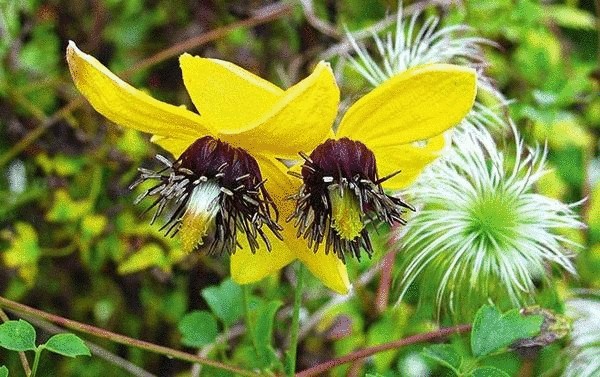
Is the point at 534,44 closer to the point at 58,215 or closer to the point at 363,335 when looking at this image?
the point at 363,335

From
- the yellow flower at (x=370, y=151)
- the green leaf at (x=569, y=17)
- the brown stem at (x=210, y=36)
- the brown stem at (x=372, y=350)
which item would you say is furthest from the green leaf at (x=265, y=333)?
the green leaf at (x=569, y=17)

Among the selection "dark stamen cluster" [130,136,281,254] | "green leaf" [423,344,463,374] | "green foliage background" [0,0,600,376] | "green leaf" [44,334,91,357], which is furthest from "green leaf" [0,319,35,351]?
"green foliage background" [0,0,600,376]

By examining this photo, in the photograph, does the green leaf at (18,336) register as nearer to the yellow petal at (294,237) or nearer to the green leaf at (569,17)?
the yellow petal at (294,237)

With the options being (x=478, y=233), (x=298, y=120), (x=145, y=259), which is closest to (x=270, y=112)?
(x=298, y=120)

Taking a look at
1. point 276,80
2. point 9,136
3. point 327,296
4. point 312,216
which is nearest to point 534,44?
point 276,80

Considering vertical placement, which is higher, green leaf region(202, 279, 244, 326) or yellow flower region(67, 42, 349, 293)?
yellow flower region(67, 42, 349, 293)

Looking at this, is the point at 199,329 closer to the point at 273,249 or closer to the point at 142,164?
the point at 273,249

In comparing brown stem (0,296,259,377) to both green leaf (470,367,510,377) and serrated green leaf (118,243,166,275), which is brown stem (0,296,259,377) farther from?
serrated green leaf (118,243,166,275)
